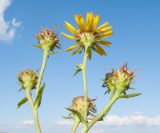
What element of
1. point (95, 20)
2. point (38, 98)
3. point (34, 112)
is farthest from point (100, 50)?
point (34, 112)

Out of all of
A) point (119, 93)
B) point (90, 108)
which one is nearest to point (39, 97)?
point (90, 108)

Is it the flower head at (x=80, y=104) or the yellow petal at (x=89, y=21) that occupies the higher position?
the yellow petal at (x=89, y=21)

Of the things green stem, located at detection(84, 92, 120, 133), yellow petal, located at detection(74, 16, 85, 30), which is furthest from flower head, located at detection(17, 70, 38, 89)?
green stem, located at detection(84, 92, 120, 133)

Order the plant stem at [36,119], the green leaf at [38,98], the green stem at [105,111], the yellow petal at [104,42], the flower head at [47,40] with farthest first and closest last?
the flower head at [47,40] < the yellow petal at [104,42] < the green leaf at [38,98] < the plant stem at [36,119] < the green stem at [105,111]

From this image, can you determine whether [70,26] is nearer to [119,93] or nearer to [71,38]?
[71,38]

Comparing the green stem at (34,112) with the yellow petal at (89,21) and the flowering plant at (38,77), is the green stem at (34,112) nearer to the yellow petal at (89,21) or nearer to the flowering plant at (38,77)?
the flowering plant at (38,77)

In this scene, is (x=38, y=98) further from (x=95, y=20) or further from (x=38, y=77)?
(x=95, y=20)

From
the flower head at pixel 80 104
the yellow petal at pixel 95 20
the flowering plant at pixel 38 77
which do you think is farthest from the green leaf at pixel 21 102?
the yellow petal at pixel 95 20

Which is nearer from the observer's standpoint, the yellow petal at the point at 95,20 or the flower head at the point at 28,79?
the yellow petal at the point at 95,20
